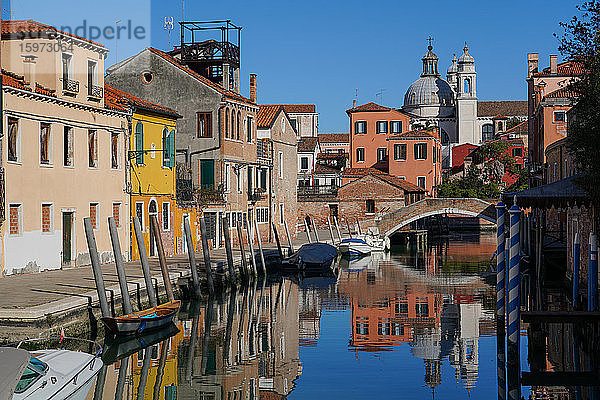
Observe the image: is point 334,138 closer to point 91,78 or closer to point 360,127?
point 360,127

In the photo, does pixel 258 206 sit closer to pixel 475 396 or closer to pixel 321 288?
pixel 321 288

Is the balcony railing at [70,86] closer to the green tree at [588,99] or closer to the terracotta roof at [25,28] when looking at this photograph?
the terracotta roof at [25,28]

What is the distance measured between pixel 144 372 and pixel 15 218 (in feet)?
29.7

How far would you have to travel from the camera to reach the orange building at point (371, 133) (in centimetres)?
7325

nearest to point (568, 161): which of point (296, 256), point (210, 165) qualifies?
A: point (296, 256)

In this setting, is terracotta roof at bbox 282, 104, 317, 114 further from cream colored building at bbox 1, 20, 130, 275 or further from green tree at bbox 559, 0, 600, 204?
green tree at bbox 559, 0, 600, 204

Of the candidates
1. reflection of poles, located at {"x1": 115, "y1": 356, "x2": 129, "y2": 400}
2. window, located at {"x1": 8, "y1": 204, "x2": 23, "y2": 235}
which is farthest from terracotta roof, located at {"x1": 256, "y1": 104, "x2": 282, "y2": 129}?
reflection of poles, located at {"x1": 115, "y1": 356, "x2": 129, "y2": 400}

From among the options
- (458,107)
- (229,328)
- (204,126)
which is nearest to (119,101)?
(204,126)

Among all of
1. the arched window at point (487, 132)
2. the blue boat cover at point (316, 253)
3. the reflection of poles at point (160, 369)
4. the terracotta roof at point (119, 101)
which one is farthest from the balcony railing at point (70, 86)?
the arched window at point (487, 132)

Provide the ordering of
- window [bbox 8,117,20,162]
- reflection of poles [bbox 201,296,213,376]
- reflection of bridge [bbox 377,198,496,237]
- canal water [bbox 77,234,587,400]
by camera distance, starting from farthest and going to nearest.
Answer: reflection of bridge [bbox 377,198,496,237], window [bbox 8,117,20,162], reflection of poles [bbox 201,296,213,376], canal water [bbox 77,234,587,400]

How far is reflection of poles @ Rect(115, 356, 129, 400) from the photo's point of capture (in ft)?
47.6

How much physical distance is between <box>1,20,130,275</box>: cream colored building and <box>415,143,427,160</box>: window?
41.5 m

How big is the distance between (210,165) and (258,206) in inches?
256

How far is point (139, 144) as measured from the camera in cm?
3027
